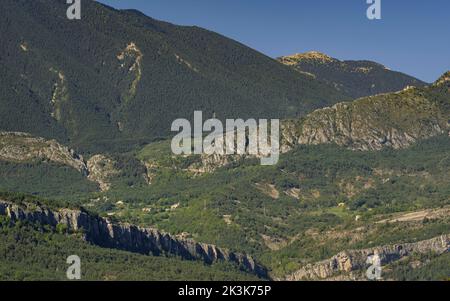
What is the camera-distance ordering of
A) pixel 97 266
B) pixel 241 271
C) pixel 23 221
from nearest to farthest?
pixel 97 266, pixel 23 221, pixel 241 271
